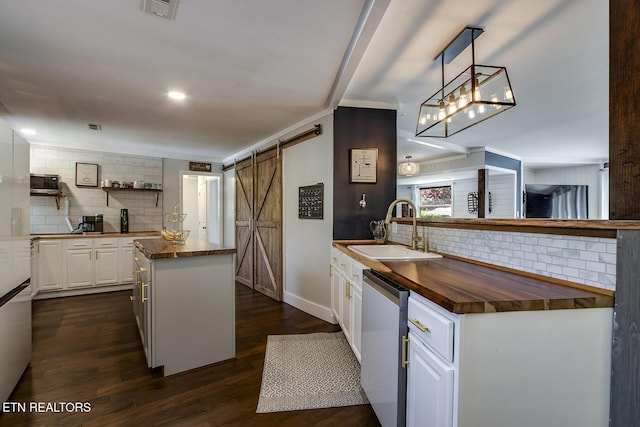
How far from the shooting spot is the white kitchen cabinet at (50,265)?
3.79 m

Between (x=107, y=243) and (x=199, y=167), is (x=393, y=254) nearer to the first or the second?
(x=107, y=243)

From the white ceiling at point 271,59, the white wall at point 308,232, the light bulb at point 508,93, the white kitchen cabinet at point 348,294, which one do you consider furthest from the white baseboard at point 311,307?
the light bulb at point 508,93

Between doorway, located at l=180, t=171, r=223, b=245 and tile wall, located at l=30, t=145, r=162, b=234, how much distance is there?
670 millimetres

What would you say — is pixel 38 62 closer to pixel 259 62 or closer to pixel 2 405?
pixel 259 62

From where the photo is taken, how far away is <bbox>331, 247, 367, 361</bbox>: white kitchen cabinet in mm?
1994

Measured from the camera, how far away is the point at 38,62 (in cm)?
209

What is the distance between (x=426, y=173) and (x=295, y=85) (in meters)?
4.94

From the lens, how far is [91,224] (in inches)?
173

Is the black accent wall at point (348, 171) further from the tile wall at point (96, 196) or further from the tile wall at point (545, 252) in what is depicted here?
the tile wall at point (96, 196)

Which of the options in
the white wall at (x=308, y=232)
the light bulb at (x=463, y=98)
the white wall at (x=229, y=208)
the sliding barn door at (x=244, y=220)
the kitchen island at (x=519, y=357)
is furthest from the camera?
the white wall at (x=229, y=208)

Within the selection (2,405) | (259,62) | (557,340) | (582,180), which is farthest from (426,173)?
(2,405)

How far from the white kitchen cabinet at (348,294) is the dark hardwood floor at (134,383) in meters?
0.42

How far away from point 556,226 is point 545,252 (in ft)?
0.43

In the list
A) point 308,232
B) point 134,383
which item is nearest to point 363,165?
point 308,232
